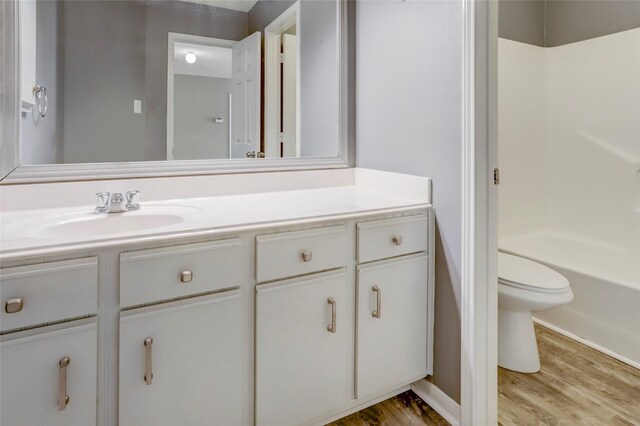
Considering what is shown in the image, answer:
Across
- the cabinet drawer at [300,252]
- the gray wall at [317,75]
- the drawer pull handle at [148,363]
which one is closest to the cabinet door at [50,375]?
the drawer pull handle at [148,363]

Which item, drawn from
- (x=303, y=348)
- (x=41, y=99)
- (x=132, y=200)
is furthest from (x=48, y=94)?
(x=303, y=348)

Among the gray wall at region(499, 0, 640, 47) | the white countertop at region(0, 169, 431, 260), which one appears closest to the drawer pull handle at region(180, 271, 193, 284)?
the white countertop at region(0, 169, 431, 260)

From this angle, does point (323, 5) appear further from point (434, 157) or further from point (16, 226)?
point (16, 226)

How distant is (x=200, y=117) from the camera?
5.52ft

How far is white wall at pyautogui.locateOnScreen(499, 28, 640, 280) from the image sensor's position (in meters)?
2.51

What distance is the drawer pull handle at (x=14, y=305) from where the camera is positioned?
→ 0.90 meters

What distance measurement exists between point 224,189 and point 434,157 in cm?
88

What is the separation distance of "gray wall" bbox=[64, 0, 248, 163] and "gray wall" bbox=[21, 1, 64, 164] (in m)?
0.02

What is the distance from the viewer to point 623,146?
253 cm

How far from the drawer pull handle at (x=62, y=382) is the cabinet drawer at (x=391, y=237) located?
0.90 metres

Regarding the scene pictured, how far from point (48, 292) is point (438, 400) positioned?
139cm

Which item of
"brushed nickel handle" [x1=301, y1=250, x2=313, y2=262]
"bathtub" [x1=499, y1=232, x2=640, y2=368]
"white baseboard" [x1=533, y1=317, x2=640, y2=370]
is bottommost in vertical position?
"white baseboard" [x1=533, y1=317, x2=640, y2=370]

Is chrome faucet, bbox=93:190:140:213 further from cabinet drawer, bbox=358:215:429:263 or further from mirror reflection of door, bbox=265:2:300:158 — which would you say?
cabinet drawer, bbox=358:215:429:263

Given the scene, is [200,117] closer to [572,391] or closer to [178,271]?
[178,271]
